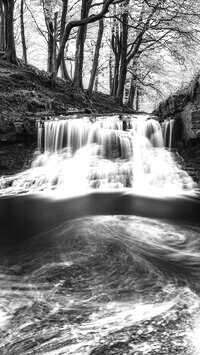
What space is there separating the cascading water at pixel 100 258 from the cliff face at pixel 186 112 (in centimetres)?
106

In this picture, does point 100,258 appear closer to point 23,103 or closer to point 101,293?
point 101,293

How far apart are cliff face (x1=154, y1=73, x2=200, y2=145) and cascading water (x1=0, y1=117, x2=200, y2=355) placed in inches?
41.6

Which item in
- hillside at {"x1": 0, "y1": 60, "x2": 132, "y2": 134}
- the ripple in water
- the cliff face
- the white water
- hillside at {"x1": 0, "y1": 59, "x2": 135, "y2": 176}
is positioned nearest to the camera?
the ripple in water

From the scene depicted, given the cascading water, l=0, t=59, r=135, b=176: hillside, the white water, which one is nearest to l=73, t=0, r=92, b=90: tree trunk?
l=0, t=59, r=135, b=176: hillside

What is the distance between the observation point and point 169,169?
8.43 meters

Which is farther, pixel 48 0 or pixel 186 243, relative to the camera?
pixel 48 0

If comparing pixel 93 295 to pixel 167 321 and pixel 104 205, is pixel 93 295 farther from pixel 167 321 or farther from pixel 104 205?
pixel 104 205

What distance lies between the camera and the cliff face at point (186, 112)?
8789mm

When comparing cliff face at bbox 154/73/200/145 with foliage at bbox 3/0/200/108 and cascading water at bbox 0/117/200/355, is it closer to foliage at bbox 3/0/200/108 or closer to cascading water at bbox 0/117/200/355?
cascading water at bbox 0/117/200/355

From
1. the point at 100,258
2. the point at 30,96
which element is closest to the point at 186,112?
the point at 30,96

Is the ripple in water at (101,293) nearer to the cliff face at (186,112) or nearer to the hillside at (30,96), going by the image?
the cliff face at (186,112)

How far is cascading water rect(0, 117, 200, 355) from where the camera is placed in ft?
6.81

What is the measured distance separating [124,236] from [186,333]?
226cm

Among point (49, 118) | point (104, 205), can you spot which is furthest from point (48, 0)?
point (104, 205)
